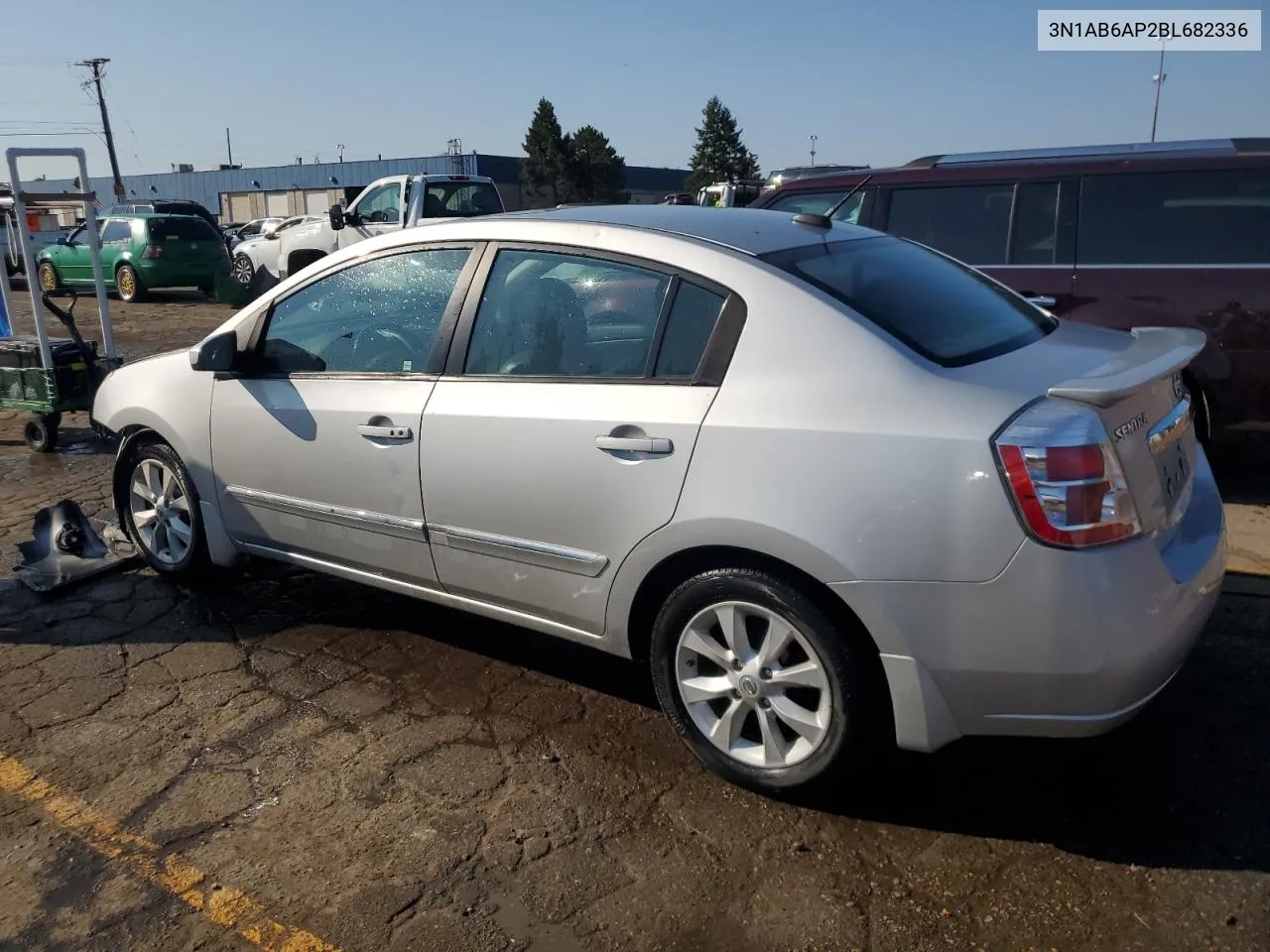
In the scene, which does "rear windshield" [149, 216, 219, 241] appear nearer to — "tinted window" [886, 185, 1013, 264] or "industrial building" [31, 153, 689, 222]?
"tinted window" [886, 185, 1013, 264]

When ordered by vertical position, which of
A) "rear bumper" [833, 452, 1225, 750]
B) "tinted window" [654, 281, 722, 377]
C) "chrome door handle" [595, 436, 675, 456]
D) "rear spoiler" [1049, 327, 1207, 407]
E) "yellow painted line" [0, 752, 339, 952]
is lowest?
"yellow painted line" [0, 752, 339, 952]

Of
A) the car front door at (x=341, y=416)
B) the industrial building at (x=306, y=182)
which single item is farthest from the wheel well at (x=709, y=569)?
the industrial building at (x=306, y=182)

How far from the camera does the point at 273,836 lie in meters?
2.85

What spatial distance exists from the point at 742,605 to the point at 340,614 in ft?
7.28

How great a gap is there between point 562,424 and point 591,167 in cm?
5948

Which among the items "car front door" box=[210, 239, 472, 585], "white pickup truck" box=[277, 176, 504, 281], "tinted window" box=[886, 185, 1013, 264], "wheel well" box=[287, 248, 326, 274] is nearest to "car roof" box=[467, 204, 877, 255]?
"car front door" box=[210, 239, 472, 585]

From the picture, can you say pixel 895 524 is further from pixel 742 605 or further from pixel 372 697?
pixel 372 697

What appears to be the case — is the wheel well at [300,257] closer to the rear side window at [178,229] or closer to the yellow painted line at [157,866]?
the rear side window at [178,229]

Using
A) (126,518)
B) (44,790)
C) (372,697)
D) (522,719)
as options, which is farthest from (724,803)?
(126,518)

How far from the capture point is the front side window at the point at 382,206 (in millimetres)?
15281

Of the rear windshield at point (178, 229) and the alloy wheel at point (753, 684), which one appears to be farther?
the rear windshield at point (178, 229)

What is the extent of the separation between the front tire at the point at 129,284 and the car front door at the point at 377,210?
5.84 metres

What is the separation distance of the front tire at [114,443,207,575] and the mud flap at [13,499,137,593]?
0.64 feet

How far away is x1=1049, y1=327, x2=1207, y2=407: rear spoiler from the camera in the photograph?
2.53 metres
